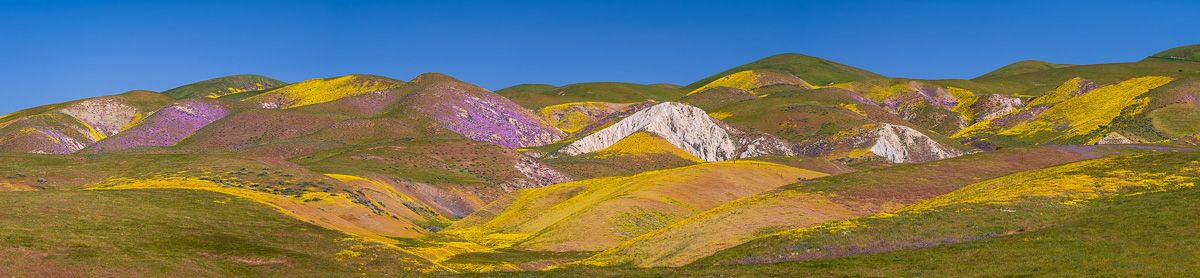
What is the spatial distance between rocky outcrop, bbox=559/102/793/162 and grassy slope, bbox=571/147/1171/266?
69.9 m

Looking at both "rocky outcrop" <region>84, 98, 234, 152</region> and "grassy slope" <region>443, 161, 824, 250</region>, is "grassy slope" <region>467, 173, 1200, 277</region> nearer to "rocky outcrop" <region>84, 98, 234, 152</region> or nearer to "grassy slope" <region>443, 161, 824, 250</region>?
"grassy slope" <region>443, 161, 824, 250</region>

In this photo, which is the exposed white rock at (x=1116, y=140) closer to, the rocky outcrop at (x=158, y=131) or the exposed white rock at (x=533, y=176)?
the exposed white rock at (x=533, y=176)

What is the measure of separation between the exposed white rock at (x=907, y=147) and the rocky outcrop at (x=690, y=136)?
19.9 meters

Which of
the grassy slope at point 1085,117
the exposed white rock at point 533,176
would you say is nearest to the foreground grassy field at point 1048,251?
the exposed white rock at point 533,176

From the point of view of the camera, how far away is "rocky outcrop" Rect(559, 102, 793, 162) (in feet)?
541

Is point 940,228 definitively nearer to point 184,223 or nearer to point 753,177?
point 753,177

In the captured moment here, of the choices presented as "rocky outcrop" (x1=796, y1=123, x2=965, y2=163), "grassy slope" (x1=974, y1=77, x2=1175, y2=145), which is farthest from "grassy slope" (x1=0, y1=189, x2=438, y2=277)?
"grassy slope" (x1=974, y1=77, x2=1175, y2=145)

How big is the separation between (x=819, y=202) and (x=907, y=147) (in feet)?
319

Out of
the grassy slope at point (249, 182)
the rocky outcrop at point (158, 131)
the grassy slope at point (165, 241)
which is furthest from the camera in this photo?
the rocky outcrop at point (158, 131)

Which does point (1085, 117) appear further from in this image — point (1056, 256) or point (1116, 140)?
point (1056, 256)

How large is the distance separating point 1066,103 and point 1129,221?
164m

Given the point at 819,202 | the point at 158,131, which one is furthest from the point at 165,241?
the point at 158,131

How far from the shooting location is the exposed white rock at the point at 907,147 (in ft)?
490

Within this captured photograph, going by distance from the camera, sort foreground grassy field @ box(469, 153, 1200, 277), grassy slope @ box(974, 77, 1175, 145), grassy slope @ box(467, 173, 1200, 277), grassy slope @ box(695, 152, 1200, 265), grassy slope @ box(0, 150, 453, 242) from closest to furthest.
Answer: grassy slope @ box(467, 173, 1200, 277)
foreground grassy field @ box(469, 153, 1200, 277)
grassy slope @ box(695, 152, 1200, 265)
grassy slope @ box(0, 150, 453, 242)
grassy slope @ box(974, 77, 1175, 145)
